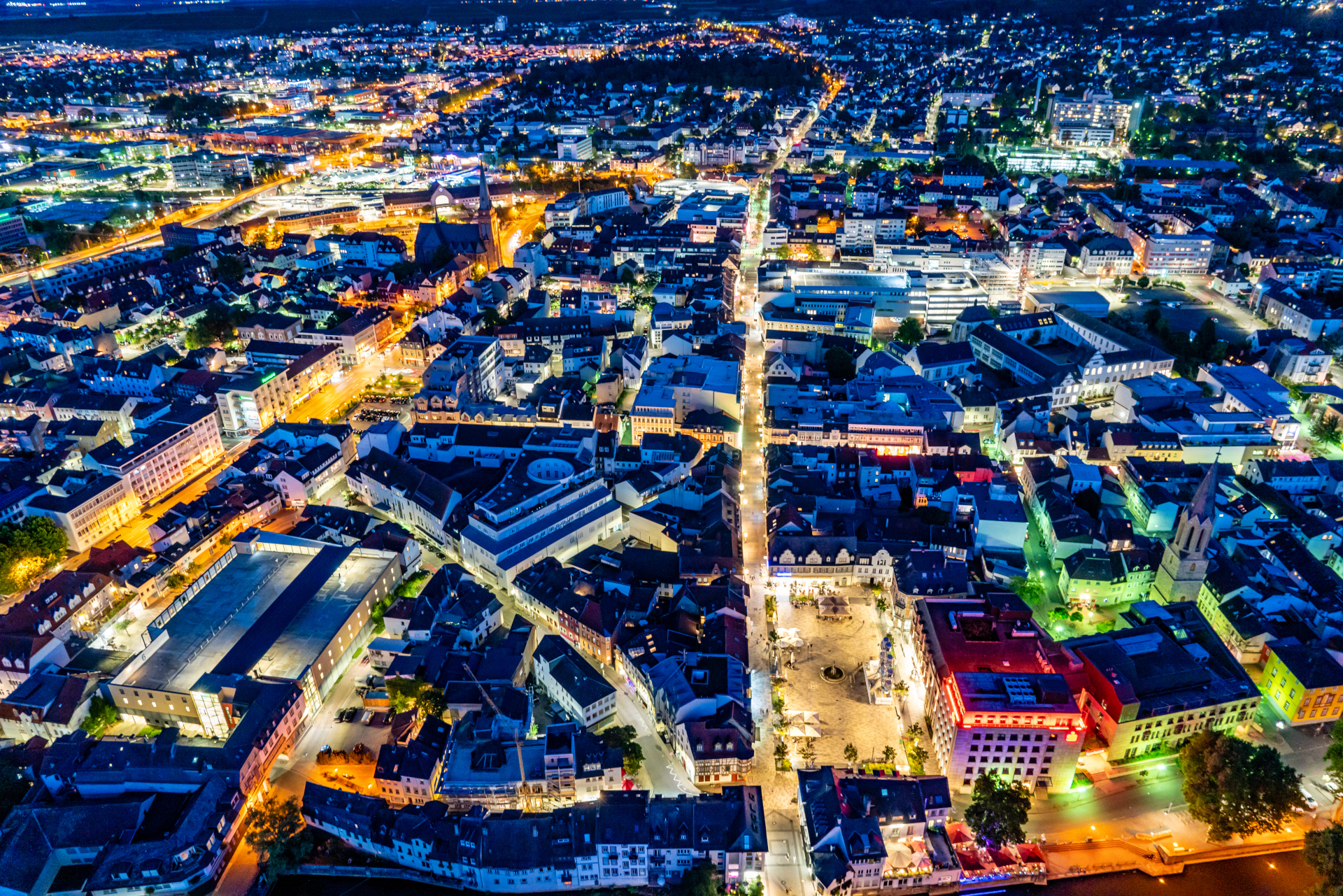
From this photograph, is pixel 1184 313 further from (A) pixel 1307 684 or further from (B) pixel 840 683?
(B) pixel 840 683

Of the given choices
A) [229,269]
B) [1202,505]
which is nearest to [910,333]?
[1202,505]

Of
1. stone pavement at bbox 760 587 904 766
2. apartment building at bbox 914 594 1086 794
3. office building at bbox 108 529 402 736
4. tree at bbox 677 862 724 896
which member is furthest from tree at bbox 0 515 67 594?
apartment building at bbox 914 594 1086 794

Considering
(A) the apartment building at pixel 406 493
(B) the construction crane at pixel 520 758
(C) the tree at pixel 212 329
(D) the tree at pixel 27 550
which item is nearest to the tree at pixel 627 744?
(B) the construction crane at pixel 520 758

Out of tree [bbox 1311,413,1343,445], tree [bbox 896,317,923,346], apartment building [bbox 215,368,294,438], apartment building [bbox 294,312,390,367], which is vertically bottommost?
tree [bbox 1311,413,1343,445]

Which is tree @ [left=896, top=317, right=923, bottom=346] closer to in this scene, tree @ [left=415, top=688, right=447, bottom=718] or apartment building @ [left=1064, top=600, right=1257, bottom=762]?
apartment building @ [left=1064, top=600, right=1257, bottom=762]

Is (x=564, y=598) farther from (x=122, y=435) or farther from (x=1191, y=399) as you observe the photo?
(x=1191, y=399)

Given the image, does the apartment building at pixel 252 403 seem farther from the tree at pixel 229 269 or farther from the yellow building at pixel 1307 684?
the yellow building at pixel 1307 684
